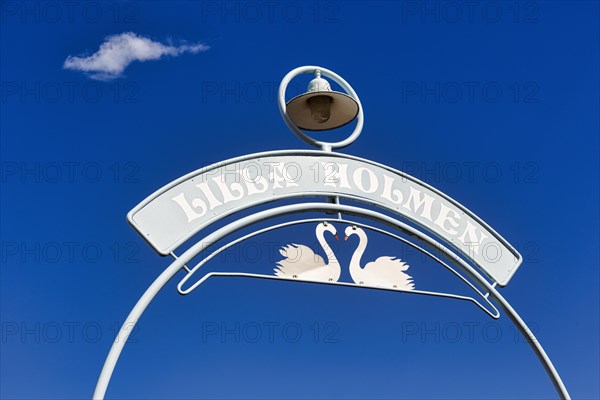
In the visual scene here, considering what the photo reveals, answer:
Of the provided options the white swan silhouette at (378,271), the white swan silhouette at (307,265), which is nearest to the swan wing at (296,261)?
the white swan silhouette at (307,265)

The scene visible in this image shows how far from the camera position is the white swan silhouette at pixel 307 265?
6.50 meters

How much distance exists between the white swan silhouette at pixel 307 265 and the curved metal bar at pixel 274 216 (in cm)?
30

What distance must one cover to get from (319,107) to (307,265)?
4.96ft

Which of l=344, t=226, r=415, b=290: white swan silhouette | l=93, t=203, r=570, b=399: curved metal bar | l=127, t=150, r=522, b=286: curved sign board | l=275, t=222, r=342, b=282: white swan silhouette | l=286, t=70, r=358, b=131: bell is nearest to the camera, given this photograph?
l=93, t=203, r=570, b=399: curved metal bar

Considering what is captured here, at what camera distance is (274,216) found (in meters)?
6.60

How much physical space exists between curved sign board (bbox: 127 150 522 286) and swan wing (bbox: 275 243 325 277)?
434 millimetres

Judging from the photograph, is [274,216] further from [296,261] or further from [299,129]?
[299,129]

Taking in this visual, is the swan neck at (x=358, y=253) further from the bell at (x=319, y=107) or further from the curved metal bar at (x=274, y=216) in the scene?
the bell at (x=319, y=107)

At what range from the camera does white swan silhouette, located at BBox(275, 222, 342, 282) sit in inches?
256

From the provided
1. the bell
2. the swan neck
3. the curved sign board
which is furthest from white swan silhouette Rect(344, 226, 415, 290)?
the bell

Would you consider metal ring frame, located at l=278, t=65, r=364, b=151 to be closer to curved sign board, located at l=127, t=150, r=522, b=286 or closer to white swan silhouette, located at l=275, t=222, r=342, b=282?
curved sign board, located at l=127, t=150, r=522, b=286

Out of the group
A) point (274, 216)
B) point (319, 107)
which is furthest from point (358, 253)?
point (319, 107)

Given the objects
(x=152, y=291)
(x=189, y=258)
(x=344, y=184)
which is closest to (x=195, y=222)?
(x=189, y=258)

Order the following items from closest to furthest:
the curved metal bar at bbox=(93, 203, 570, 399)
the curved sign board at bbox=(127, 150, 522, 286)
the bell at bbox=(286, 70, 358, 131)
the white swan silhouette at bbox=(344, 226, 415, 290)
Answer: the curved metal bar at bbox=(93, 203, 570, 399) → the curved sign board at bbox=(127, 150, 522, 286) → the white swan silhouette at bbox=(344, 226, 415, 290) → the bell at bbox=(286, 70, 358, 131)
